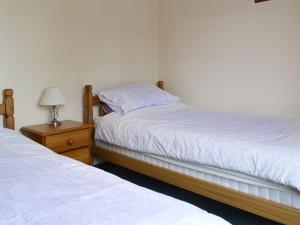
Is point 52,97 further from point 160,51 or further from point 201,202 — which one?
point 160,51

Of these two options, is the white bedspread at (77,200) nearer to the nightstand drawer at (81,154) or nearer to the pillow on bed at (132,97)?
the nightstand drawer at (81,154)

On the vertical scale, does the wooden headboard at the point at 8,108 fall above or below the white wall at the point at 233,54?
below

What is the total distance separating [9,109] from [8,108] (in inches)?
0.4

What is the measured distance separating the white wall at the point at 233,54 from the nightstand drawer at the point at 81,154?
1541mm

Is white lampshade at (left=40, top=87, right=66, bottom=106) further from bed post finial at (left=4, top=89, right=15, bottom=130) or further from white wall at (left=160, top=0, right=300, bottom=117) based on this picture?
white wall at (left=160, top=0, right=300, bottom=117)

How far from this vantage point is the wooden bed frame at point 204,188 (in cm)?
178

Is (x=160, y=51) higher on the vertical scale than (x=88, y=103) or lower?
higher

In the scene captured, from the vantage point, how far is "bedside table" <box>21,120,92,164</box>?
247cm

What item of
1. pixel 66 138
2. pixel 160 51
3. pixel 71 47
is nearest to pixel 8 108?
pixel 66 138

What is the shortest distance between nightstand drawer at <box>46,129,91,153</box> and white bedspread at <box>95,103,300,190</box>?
206mm

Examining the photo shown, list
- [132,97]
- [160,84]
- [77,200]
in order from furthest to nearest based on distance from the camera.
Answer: [160,84] → [132,97] → [77,200]

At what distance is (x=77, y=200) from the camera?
110 centimetres

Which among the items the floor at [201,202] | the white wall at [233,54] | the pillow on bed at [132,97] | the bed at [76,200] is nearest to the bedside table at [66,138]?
the pillow on bed at [132,97]

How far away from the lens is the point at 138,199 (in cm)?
111
